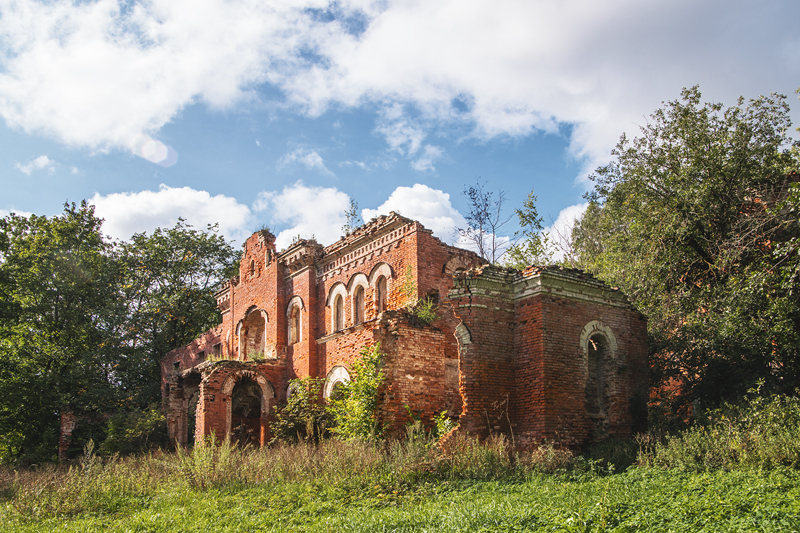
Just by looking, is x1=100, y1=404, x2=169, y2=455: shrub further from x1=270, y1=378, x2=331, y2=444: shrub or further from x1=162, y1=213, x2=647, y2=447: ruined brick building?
x1=270, y1=378, x2=331, y2=444: shrub

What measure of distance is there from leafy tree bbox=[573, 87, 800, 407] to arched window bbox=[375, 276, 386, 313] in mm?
6821

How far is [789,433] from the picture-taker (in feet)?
31.1

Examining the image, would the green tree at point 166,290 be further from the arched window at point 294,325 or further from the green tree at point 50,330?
the arched window at point 294,325

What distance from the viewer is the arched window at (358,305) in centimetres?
1891

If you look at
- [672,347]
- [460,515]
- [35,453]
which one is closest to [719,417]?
[672,347]

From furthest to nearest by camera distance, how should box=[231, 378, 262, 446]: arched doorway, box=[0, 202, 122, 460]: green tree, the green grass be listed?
box=[0, 202, 122, 460]: green tree → box=[231, 378, 262, 446]: arched doorway → the green grass

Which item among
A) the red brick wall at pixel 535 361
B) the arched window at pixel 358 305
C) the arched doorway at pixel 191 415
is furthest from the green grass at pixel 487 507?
the arched doorway at pixel 191 415

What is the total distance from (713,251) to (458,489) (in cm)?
869

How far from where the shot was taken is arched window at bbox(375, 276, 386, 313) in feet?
59.3

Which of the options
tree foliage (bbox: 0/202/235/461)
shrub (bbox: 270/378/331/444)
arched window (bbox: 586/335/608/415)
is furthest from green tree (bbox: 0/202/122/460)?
arched window (bbox: 586/335/608/415)

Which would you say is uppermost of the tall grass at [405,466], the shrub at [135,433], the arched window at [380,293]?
the arched window at [380,293]

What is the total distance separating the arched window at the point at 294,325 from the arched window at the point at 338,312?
6.30 ft

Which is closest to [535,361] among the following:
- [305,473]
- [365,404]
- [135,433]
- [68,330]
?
[365,404]

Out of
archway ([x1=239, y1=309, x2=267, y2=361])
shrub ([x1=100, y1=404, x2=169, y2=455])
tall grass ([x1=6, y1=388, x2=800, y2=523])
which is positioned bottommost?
shrub ([x1=100, y1=404, x2=169, y2=455])
